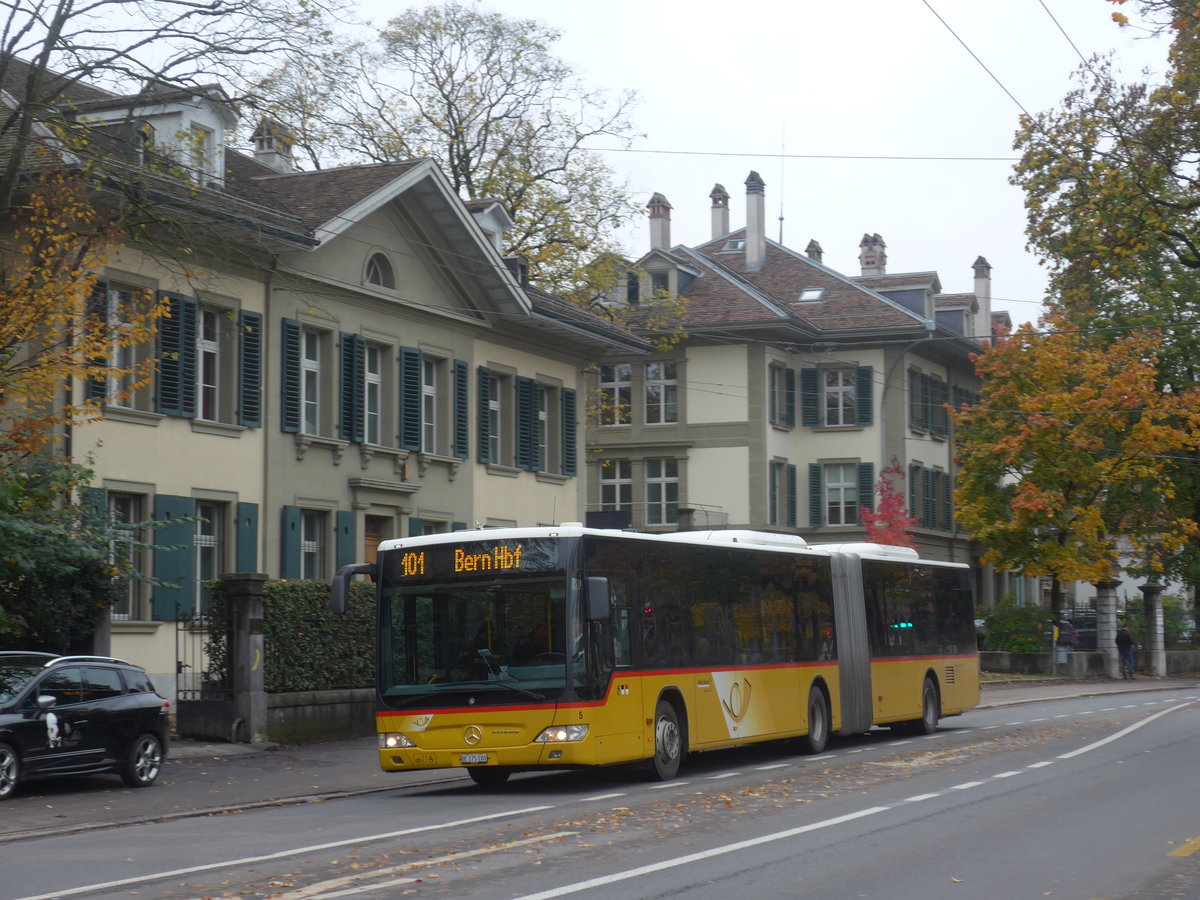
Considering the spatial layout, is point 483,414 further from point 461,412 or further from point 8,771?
point 8,771

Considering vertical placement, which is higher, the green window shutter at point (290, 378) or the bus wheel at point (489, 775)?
the green window shutter at point (290, 378)

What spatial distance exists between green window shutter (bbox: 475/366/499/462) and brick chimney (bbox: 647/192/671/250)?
90.0 ft

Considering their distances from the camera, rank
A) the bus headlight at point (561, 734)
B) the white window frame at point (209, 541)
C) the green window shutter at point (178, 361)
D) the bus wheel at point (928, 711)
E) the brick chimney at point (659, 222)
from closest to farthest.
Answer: the bus headlight at point (561, 734) < the bus wheel at point (928, 711) < the green window shutter at point (178, 361) < the white window frame at point (209, 541) < the brick chimney at point (659, 222)

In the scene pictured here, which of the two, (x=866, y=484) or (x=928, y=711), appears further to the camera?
(x=866, y=484)

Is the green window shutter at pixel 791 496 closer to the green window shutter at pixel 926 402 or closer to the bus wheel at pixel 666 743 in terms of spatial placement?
the green window shutter at pixel 926 402

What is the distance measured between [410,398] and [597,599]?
1768cm

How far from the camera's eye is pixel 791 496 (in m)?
58.4

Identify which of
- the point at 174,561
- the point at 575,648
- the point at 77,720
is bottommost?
the point at 77,720

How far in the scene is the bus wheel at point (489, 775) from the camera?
1900 centimetres

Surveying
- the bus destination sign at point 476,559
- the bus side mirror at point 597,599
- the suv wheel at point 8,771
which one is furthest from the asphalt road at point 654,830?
the bus destination sign at point 476,559

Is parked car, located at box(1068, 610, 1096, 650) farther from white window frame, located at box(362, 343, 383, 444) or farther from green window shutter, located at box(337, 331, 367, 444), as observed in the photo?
green window shutter, located at box(337, 331, 367, 444)

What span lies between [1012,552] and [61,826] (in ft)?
131

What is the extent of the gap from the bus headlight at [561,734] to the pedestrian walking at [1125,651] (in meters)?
38.1

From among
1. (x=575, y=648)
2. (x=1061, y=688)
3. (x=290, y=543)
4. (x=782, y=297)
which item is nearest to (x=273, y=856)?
(x=575, y=648)
